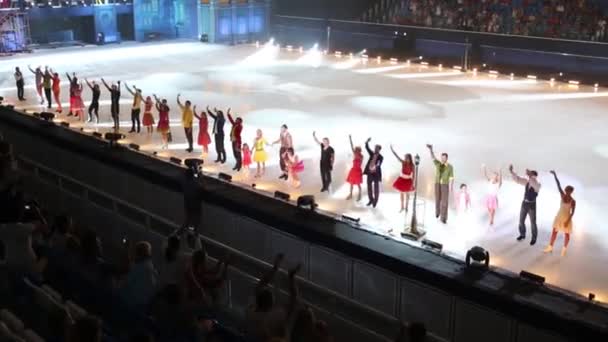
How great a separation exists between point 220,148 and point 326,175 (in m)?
3.49

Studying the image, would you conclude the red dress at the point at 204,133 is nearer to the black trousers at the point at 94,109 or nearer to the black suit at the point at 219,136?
the black suit at the point at 219,136

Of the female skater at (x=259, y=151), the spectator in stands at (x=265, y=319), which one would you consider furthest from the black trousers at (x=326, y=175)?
the spectator in stands at (x=265, y=319)

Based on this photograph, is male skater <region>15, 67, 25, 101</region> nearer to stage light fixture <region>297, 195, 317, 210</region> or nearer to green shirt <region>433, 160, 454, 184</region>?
green shirt <region>433, 160, 454, 184</region>

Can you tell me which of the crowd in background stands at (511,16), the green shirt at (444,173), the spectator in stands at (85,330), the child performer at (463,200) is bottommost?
the child performer at (463,200)

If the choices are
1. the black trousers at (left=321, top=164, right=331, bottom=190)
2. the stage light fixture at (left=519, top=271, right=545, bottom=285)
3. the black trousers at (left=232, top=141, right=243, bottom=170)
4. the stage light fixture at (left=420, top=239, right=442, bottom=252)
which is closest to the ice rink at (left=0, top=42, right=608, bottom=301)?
the black trousers at (left=321, top=164, right=331, bottom=190)

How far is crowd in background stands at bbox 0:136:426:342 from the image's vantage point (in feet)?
22.2

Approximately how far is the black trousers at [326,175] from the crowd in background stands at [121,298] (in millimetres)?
7430

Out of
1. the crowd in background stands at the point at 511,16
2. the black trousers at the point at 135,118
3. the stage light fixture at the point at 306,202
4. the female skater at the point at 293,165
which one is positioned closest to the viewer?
the stage light fixture at the point at 306,202

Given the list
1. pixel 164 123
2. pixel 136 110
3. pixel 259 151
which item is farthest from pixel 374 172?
pixel 136 110

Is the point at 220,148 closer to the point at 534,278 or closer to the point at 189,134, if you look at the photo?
the point at 189,134

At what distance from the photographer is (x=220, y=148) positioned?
18172mm

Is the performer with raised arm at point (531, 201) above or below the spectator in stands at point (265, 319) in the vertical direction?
below

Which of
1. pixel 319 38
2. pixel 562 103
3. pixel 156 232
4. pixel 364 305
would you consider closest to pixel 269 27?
pixel 319 38

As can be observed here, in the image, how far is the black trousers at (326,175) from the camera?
15750mm
